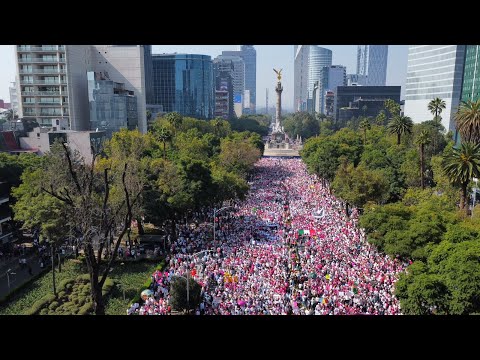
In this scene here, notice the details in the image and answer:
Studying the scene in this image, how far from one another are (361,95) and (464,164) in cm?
12549

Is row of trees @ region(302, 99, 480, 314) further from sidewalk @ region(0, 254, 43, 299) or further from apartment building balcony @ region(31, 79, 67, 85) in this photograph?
apartment building balcony @ region(31, 79, 67, 85)

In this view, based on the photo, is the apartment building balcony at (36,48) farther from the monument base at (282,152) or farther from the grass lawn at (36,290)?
the monument base at (282,152)

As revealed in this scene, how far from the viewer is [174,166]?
3262 cm

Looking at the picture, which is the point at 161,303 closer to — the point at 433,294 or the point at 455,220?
the point at 433,294

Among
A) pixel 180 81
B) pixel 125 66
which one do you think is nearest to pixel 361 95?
A: pixel 180 81

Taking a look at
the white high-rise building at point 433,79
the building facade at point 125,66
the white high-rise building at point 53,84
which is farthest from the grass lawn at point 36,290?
the white high-rise building at point 433,79

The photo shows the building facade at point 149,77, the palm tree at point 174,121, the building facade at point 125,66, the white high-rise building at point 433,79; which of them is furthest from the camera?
the building facade at point 149,77

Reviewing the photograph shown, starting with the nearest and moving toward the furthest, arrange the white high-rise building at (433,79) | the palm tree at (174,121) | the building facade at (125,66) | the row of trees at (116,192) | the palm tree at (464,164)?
the row of trees at (116,192)
the palm tree at (464,164)
the palm tree at (174,121)
the building facade at (125,66)
the white high-rise building at (433,79)

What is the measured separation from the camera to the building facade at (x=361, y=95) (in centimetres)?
14350

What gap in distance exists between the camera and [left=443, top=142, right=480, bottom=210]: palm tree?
26.8m

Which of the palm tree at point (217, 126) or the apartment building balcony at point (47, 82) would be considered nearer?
the apartment building balcony at point (47, 82)

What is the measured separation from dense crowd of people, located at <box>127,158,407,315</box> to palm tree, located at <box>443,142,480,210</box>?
6.97 m

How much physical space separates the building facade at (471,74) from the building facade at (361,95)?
66.5m
